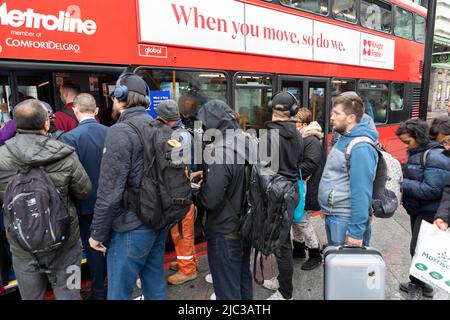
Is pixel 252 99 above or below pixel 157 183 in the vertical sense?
above

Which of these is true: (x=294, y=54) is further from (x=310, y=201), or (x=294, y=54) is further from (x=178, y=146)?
(x=178, y=146)

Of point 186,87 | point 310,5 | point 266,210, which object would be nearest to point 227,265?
point 266,210

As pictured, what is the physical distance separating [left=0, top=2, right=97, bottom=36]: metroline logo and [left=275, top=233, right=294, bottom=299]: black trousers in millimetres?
2614

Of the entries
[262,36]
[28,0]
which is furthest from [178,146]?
[262,36]

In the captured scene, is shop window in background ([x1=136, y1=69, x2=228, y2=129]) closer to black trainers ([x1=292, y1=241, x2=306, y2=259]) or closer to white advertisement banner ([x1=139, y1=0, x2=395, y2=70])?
white advertisement banner ([x1=139, y1=0, x2=395, y2=70])

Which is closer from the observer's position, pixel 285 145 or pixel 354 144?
pixel 354 144

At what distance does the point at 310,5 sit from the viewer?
5215 millimetres

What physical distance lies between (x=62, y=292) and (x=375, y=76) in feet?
22.4

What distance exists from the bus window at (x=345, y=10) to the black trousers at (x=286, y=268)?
4399 millimetres

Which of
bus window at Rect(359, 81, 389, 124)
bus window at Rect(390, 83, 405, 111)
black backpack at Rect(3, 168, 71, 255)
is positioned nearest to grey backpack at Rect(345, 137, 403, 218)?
black backpack at Rect(3, 168, 71, 255)

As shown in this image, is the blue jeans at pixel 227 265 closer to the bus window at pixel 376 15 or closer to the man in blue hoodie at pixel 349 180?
the man in blue hoodie at pixel 349 180

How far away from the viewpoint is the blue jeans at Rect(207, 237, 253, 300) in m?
2.35

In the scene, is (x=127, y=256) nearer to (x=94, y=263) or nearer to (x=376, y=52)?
(x=94, y=263)

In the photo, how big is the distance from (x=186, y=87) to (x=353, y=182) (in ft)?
7.25
